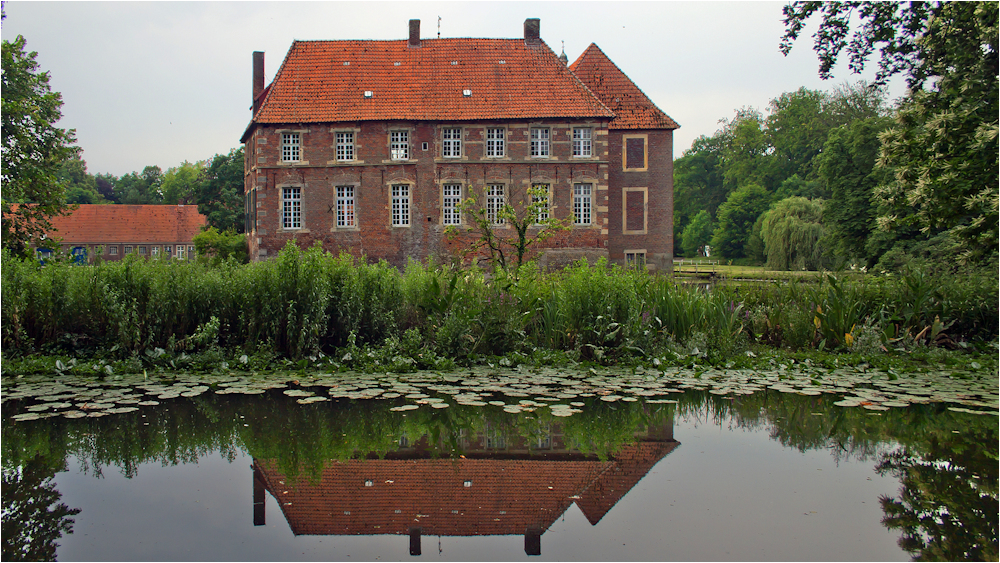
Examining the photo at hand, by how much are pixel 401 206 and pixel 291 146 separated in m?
5.07

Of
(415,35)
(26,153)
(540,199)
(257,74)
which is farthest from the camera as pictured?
(257,74)

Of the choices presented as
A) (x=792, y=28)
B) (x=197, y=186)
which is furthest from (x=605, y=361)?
(x=197, y=186)

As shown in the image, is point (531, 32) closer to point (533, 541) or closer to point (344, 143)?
point (344, 143)

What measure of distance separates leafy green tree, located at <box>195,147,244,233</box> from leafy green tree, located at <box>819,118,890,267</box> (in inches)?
1321

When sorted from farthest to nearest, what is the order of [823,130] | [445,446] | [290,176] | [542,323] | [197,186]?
[823,130] < [197,186] < [290,176] < [542,323] < [445,446]

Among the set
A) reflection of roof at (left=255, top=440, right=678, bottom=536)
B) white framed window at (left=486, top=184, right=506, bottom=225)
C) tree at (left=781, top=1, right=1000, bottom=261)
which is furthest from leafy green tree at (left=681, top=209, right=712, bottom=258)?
reflection of roof at (left=255, top=440, right=678, bottom=536)

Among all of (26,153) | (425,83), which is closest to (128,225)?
(425,83)

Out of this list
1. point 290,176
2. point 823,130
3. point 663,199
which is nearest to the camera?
point 290,176

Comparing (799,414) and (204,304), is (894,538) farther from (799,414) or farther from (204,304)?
(204,304)

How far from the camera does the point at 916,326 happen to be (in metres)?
9.38

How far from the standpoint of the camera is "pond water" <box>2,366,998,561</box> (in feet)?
11.3

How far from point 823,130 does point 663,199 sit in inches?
1191

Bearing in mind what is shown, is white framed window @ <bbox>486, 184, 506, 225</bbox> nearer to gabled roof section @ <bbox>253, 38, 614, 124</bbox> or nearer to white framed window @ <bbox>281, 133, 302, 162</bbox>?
gabled roof section @ <bbox>253, 38, 614, 124</bbox>

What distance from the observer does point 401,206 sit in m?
29.3
